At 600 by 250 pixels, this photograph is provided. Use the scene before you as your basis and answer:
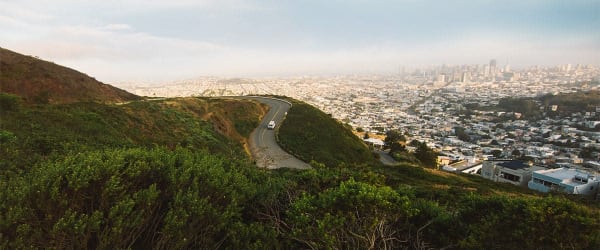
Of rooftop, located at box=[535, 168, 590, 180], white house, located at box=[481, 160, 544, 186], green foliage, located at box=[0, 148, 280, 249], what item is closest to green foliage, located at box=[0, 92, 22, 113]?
green foliage, located at box=[0, 148, 280, 249]

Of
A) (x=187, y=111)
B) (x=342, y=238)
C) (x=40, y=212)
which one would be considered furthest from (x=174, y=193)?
(x=187, y=111)

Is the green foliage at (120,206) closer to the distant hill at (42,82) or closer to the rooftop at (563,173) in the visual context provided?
the distant hill at (42,82)

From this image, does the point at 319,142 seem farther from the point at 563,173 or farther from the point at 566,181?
the point at 563,173

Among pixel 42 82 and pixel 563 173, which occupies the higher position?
pixel 42 82

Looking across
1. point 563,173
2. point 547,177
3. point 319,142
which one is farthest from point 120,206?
point 563,173

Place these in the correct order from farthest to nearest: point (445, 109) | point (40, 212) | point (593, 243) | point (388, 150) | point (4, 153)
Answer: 1. point (445, 109)
2. point (388, 150)
3. point (4, 153)
4. point (593, 243)
5. point (40, 212)

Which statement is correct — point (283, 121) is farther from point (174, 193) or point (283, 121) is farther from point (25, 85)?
point (174, 193)

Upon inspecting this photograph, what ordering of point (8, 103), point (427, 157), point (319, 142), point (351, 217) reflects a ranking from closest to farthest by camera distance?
point (351, 217), point (8, 103), point (319, 142), point (427, 157)
